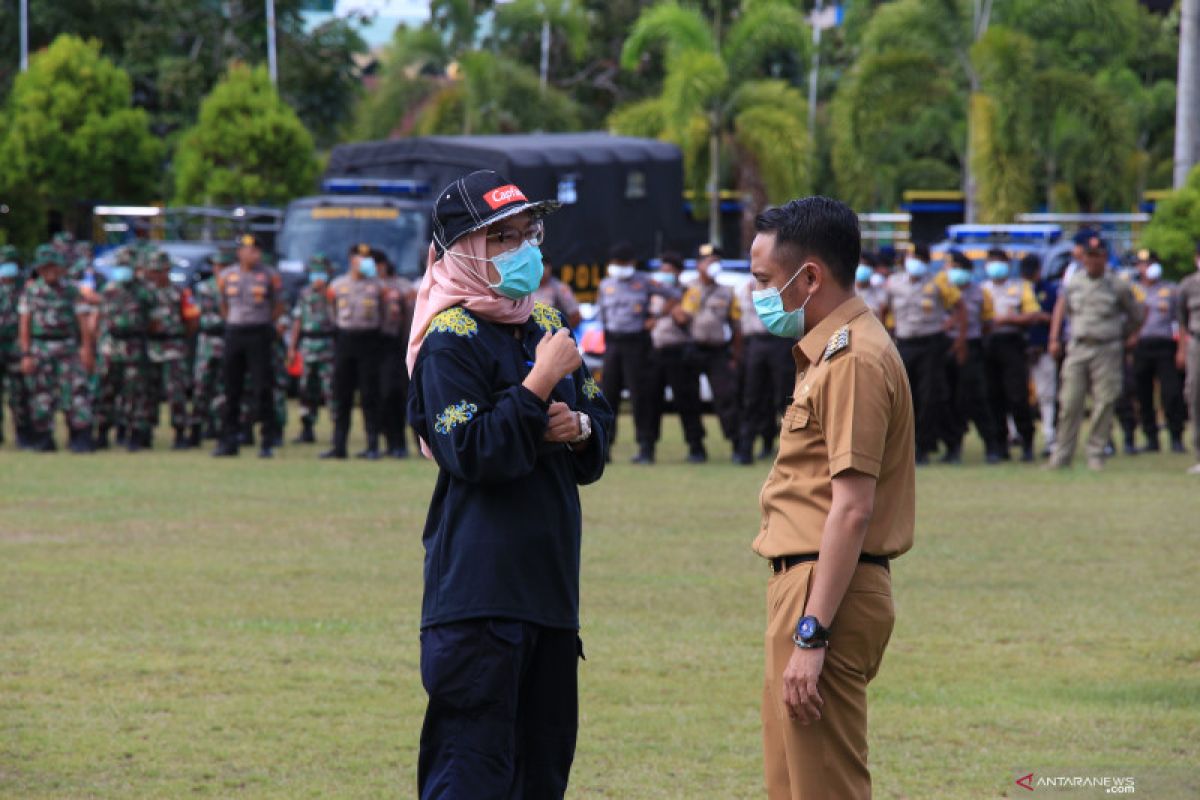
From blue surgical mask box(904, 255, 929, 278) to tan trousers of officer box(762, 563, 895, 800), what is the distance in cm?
1388

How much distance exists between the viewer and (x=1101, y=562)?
11891mm

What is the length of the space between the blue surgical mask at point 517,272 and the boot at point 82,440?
15.2 metres

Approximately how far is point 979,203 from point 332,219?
41.5 ft

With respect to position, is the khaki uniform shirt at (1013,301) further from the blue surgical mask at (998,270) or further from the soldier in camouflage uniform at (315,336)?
the soldier in camouflage uniform at (315,336)

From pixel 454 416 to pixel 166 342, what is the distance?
14.9 m

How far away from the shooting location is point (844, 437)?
14.1 feet

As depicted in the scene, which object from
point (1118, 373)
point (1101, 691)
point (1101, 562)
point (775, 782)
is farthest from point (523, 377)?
point (1118, 373)

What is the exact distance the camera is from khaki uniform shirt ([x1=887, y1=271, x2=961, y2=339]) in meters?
17.9

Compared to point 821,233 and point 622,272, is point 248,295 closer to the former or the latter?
point 622,272

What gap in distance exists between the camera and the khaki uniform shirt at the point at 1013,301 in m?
18.4

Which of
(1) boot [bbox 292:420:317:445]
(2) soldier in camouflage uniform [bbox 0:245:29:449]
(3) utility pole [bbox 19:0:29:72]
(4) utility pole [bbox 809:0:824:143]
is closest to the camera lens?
(2) soldier in camouflage uniform [bbox 0:245:29:449]

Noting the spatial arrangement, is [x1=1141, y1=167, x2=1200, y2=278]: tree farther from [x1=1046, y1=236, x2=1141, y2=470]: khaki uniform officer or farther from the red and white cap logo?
the red and white cap logo

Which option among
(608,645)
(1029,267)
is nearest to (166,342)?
(1029,267)

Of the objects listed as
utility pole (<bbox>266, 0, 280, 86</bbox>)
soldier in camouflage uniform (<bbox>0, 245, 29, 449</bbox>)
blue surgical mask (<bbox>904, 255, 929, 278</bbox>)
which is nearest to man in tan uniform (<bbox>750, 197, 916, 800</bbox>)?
blue surgical mask (<bbox>904, 255, 929, 278</bbox>)
